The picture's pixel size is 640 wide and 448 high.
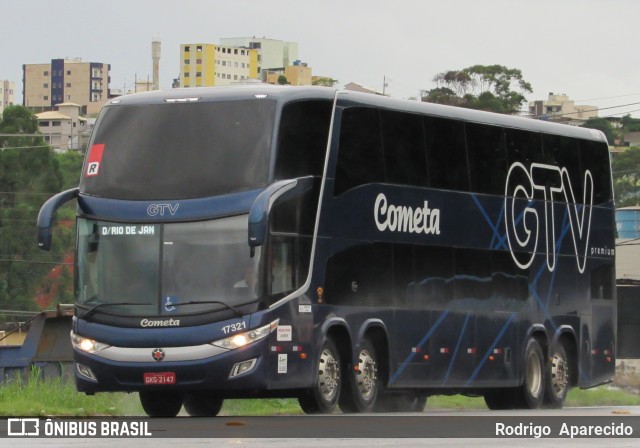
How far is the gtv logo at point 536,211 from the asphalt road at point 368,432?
6264mm

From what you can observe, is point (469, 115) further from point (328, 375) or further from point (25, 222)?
point (25, 222)

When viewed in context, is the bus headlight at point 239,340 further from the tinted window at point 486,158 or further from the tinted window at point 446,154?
the tinted window at point 486,158

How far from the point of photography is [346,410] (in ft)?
77.3

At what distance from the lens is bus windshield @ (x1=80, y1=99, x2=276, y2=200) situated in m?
21.8

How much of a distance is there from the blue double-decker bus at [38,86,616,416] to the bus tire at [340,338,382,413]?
30 mm

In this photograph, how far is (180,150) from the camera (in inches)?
875

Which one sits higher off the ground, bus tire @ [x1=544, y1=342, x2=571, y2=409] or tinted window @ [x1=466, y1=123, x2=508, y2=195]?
tinted window @ [x1=466, y1=123, x2=508, y2=195]

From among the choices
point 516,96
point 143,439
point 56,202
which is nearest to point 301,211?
point 56,202

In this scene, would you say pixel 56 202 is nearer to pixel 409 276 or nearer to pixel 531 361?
pixel 409 276

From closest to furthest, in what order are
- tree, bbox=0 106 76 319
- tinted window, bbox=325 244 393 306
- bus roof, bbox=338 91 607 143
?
tinted window, bbox=325 244 393 306
bus roof, bbox=338 91 607 143
tree, bbox=0 106 76 319

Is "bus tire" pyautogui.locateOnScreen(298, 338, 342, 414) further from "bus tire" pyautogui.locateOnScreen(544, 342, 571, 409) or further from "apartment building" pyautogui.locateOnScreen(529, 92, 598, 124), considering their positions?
"apartment building" pyautogui.locateOnScreen(529, 92, 598, 124)

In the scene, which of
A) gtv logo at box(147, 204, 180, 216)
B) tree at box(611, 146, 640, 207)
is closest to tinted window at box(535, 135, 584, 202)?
gtv logo at box(147, 204, 180, 216)

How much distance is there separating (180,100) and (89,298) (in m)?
2.84

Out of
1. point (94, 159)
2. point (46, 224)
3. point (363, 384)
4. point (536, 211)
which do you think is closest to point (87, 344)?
point (46, 224)
